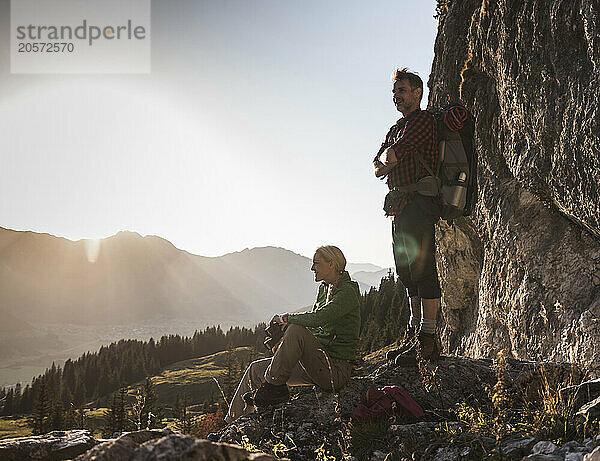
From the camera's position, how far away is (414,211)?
22.2 feet

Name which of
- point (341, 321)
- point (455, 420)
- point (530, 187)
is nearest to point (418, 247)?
point (341, 321)

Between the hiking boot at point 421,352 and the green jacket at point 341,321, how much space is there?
0.84 meters

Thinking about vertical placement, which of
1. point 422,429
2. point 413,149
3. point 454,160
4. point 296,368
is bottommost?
point 422,429

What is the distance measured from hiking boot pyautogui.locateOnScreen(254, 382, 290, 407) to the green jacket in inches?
32.9

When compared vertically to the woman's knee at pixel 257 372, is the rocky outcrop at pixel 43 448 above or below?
below

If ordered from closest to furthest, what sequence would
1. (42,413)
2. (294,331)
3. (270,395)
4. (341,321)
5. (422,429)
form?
(422,429)
(294,331)
(270,395)
(341,321)
(42,413)

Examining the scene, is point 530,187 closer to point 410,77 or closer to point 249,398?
point 410,77

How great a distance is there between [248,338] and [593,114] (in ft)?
479

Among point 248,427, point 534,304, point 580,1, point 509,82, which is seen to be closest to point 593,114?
point 580,1

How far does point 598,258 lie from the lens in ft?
22.7

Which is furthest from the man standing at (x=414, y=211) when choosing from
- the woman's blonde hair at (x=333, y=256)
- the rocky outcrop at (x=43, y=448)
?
the rocky outcrop at (x=43, y=448)

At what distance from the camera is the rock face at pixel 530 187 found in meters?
6.75

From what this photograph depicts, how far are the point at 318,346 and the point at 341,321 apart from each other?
0.53 m

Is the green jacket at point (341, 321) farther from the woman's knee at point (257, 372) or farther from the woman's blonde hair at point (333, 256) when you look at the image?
the woman's knee at point (257, 372)
